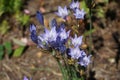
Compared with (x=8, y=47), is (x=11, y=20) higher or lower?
higher

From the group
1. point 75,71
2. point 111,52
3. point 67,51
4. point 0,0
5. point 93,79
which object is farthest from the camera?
point 0,0

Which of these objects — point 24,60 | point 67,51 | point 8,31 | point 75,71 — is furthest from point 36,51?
point 67,51

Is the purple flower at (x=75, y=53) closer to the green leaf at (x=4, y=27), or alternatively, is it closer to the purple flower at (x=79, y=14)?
the purple flower at (x=79, y=14)

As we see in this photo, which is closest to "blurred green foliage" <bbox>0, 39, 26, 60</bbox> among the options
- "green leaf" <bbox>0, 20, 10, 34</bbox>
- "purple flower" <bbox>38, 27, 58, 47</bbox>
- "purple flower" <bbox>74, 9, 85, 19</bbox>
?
"green leaf" <bbox>0, 20, 10, 34</bbox>

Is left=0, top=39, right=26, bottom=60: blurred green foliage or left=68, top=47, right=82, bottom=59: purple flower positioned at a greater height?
left=68, top=47, right=82, bottom=59: purple flower

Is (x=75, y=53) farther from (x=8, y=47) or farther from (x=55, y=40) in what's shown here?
(x=8, y=47)

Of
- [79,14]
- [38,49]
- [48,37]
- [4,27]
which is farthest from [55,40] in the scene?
[4,27]

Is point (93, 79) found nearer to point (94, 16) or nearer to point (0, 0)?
point (94, 16)

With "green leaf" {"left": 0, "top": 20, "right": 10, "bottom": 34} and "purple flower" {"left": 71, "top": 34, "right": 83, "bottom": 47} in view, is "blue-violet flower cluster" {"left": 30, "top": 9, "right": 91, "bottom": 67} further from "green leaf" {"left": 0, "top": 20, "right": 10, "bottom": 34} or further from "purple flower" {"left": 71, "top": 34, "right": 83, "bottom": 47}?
"green leaf" {"left": 0, "top": 20, "right": 10, "bottom": 34}
